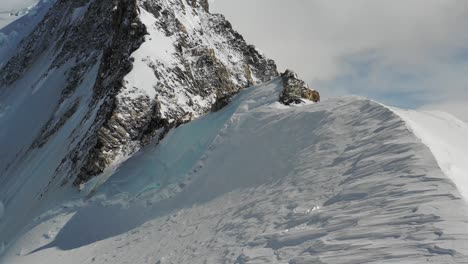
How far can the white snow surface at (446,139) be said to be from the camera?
8.38m

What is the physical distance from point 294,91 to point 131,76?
9.97 m

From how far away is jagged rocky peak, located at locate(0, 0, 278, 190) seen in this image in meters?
21.7

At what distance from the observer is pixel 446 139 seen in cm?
1098

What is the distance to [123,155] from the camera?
67.5 feet

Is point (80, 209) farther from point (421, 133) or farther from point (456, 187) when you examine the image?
point (456, 187)

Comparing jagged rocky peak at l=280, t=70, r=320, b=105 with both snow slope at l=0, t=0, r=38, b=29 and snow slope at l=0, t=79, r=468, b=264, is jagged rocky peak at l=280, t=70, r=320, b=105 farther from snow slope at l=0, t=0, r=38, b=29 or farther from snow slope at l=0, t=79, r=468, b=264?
snow slope at l=0, t=0, r=38, b=29

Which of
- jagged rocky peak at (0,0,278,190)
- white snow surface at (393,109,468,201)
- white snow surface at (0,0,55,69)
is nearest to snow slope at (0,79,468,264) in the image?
white snow surface at (393,109,468,201)

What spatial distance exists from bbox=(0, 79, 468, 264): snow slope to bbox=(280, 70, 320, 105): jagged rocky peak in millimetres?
438

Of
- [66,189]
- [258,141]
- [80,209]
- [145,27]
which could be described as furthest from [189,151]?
[145,27]

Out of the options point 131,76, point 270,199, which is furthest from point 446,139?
point 131,76

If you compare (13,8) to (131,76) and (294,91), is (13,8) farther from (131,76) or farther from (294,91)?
(294,91)

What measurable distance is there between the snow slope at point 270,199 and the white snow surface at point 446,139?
23 centimetres

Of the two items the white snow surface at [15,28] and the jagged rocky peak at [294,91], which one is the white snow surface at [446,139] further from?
the white snow surface at [15,28]

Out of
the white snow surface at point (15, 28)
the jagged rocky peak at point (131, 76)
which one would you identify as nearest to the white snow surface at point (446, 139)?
the jagged rocky peak at point (131, 76)
